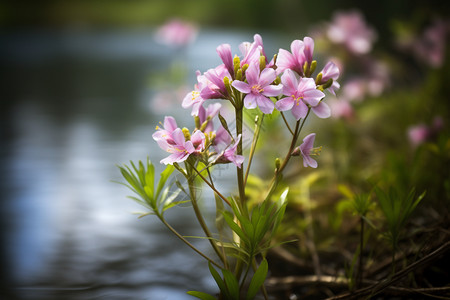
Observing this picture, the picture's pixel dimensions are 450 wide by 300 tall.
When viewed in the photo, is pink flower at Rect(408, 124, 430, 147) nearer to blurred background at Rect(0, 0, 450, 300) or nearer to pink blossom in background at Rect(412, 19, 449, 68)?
blurred background at Rect(0, 0, 450, 300)

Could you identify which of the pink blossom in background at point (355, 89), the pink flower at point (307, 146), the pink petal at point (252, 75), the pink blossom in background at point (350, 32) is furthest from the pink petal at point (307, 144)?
the pink blossom in background at point (355, 89)

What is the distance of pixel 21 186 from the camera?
1.61m

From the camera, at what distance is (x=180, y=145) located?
571mm

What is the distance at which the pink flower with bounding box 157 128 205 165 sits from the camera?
1.83 feet

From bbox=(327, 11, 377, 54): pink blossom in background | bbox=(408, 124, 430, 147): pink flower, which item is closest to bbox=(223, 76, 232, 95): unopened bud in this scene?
bbox=(408, 124, 430, 147): pink flower

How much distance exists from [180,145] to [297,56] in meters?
0.19

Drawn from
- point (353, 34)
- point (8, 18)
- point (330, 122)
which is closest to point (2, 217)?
point (353, 34)

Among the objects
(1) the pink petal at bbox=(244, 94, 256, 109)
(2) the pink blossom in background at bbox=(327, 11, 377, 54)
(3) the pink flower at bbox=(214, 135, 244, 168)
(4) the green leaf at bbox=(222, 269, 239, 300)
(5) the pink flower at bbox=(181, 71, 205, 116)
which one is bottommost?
(4) the green leaf at bbox=(222, 269, 239, 300)

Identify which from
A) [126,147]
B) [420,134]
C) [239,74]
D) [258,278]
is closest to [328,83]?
[239,74]

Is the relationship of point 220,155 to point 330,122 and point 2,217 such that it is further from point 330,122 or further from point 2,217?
point 330,122

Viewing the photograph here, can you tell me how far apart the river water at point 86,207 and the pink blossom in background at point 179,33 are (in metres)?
0.05

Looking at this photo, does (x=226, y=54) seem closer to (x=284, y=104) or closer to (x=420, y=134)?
(x=284, y=104)

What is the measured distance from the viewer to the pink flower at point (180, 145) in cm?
56

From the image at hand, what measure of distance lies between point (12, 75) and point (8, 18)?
7.90 metres
